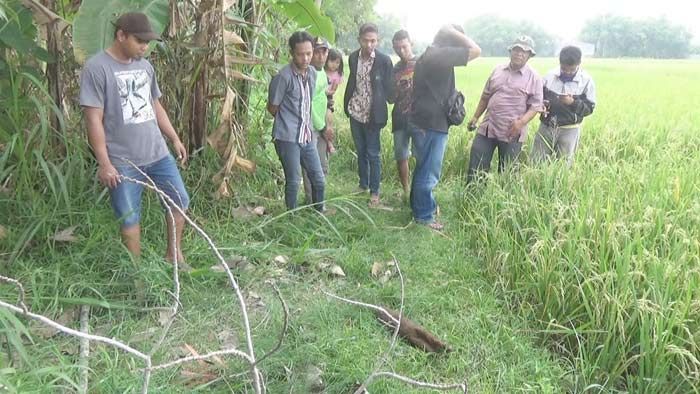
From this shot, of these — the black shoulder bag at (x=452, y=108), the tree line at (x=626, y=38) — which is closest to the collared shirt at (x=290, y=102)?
the black shoulder bag at (x=452, y=108)

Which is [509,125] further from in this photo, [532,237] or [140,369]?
[140,369]

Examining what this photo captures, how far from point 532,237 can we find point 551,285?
19.3 inches

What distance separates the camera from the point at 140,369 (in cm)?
189

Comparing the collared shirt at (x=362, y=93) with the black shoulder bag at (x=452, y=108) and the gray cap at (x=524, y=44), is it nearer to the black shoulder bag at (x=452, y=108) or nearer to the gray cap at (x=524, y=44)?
the black shoulder bag at (x=452, y=108)

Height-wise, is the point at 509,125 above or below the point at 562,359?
above

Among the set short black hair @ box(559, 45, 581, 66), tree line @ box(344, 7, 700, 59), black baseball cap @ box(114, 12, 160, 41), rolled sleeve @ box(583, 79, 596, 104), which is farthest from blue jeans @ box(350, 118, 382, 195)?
tree line @ box(344, 7, 700, 59)

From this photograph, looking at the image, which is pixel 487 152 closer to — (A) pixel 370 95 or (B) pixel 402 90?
(B) pixel 402 90

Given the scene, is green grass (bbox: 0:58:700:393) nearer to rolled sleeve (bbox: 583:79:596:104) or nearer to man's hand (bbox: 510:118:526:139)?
man's hand (bbox: 510:118:526:139)

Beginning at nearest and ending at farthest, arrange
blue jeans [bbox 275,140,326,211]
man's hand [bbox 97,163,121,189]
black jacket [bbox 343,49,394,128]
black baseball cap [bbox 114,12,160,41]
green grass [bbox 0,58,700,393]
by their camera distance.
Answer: green grass [bbox 0,58,700,393]
black baseball cap [bbox 114,12,160,41]
man's hand [bbox 97,163,121,189]
blue jeans [bbox 275,140,326,211]
black jacket [bbox 343,49,394,128]

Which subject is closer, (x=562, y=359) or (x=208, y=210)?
(x=562, y=359)

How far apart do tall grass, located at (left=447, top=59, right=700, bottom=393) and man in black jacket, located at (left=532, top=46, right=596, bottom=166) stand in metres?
0.28

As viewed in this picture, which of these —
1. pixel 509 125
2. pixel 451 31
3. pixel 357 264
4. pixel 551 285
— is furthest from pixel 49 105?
pixel 509 125

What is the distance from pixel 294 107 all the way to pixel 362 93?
2.74 ft

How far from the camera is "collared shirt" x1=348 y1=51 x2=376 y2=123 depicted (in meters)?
3.97
